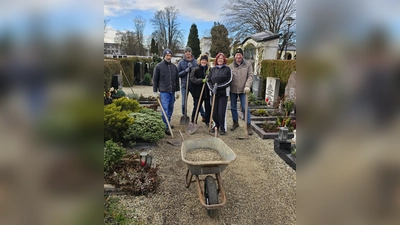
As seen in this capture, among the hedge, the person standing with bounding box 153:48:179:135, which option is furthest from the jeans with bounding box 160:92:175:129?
the hedge

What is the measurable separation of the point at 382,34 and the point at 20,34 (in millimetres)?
902

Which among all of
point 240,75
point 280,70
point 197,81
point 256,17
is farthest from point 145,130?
point 256,17

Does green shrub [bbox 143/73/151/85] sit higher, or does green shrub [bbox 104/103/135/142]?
green shrub [bbox 143/73/151/85]

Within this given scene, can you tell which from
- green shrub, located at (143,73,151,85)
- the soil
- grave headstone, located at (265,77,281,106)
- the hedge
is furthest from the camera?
green shrub, located at (143,73,151,85)

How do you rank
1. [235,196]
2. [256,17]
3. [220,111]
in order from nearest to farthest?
[235,196] → [220,111] → [256,17]

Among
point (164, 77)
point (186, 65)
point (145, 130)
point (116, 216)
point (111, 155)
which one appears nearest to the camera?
point (116, 216)

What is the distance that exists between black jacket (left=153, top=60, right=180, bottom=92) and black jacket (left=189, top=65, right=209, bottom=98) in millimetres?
536

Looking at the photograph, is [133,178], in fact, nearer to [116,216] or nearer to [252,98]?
[116,216]

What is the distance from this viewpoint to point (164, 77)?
5277mm

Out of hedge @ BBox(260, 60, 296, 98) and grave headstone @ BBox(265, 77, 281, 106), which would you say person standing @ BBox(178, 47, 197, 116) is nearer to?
grave headstone @ BBox(265, 77, 281, 106)

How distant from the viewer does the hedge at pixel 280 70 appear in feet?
26.9

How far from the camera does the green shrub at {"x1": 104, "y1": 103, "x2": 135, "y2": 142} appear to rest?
413 centimetres

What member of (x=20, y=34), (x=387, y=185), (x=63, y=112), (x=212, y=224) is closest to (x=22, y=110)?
(x=63, y=112)

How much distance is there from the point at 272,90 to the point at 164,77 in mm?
4341
